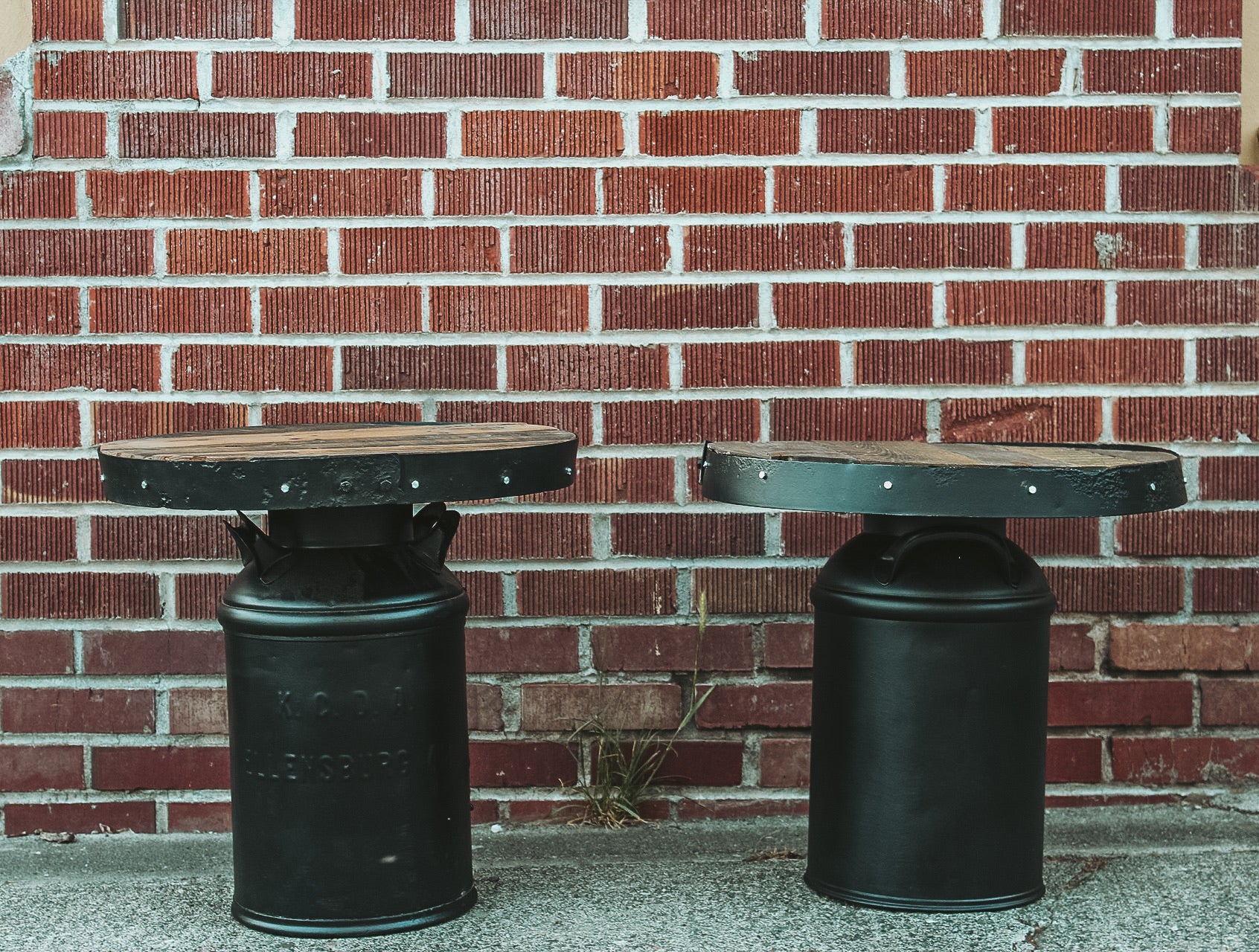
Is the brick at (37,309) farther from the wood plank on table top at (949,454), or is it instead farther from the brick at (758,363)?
the wood plank on table top at (949,454)

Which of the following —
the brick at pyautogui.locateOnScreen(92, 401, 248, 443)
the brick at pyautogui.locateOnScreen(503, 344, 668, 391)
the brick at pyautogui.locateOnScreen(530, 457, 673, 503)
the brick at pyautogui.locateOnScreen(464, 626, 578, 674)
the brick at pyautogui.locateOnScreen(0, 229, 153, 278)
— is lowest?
the brick at pyautogui.locateOnScreen(464, 626, 578, 674)

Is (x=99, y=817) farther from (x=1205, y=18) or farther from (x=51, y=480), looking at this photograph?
(x=1205, y=18)

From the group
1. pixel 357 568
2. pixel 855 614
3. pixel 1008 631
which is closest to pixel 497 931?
pixel 357 568

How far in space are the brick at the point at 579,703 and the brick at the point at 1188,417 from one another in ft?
4.05

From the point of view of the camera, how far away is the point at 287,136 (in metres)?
2.86

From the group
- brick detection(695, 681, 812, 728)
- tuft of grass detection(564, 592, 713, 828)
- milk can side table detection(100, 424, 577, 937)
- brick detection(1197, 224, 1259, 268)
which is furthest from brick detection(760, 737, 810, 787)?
brick detection(1197, 224, 1259, 268)

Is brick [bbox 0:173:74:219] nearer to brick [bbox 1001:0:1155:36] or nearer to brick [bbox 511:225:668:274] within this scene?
brick [bbox 511:225:668:274]

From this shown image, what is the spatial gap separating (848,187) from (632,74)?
557 mm

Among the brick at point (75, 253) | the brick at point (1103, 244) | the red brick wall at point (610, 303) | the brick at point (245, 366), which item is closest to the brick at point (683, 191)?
the red brick wall at point (610, 303)

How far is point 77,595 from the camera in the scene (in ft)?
9.55

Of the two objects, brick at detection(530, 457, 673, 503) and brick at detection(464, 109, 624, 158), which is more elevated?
brick at detection(464, 109, 624, 158)

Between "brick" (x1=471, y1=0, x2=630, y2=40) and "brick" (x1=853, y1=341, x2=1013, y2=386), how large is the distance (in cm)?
94

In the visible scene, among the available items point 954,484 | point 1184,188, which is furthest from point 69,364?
point 1184,188

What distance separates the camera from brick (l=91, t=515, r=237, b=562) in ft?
9.52
